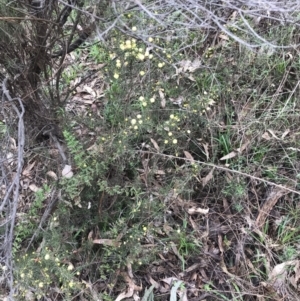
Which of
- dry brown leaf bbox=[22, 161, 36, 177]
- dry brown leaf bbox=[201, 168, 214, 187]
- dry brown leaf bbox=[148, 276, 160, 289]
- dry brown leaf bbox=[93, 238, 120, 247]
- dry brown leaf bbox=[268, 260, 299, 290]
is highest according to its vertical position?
dry brown leaf bbox=[201, 168, 214, 187]

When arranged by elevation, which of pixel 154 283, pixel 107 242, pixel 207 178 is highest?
pixel 207 178

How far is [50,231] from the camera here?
188cm

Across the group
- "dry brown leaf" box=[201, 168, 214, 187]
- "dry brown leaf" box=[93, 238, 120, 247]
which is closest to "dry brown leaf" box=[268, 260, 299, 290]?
"dry brown leaf" box=[201, 168, 214, 187]

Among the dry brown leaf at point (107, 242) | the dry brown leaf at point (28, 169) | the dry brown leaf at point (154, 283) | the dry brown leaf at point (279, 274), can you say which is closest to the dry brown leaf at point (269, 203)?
the dry brown leaf at point (279, 274)

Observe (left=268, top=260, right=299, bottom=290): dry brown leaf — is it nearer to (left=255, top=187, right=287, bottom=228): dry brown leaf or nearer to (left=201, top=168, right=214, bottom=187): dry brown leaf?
(left=255, top=187, right=287, bottom=228): dry brown leaf

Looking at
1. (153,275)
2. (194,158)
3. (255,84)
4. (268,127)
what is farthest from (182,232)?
(255,84)

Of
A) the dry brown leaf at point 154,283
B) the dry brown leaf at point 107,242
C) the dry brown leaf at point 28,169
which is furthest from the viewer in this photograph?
the dry brown leaf at point 28,169

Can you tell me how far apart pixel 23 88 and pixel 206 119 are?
91 centimetres

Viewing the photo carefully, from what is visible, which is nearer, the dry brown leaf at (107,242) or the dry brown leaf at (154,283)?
the dry brown leaf at (107,242)

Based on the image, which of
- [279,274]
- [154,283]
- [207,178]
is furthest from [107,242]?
[279,274]

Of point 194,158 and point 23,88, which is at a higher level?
point 23,88

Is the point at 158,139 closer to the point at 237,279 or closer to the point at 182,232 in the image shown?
the point at 182,232

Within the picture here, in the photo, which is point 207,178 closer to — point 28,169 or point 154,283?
point 154,283

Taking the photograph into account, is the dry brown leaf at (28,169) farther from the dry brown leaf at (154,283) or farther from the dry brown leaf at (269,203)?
the dry brown leaf at (269,203)
